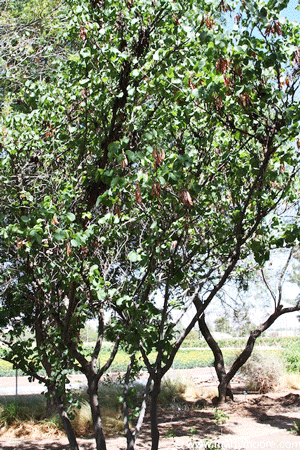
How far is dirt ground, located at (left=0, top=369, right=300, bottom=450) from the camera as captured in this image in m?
7.31

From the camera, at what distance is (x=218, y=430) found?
863 centimetres

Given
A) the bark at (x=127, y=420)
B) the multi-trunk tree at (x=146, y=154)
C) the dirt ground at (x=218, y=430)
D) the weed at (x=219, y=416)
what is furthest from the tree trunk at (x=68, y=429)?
the weed at (x=219, y=416)

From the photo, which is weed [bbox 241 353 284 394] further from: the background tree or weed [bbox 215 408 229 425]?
weed [bbox 215 408 229 425]

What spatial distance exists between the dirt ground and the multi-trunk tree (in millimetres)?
3136

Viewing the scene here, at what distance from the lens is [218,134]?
4.29m

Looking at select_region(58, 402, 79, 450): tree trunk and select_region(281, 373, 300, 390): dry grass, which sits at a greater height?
select_region(58, 402, 79, 450): tree trunk

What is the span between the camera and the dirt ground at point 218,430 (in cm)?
731

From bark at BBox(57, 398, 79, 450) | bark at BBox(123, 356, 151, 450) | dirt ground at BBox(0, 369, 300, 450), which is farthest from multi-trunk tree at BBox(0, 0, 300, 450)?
dirt ground at BBox(0, 369, 300, 450)

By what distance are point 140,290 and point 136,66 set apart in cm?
193

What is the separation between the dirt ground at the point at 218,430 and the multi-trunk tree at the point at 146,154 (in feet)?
10.3

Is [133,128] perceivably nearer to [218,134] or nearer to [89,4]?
[218,134]

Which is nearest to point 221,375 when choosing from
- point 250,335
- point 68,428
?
point 250,335

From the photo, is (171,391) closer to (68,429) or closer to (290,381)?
(290,381)

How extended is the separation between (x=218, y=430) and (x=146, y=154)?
718 centimetres
